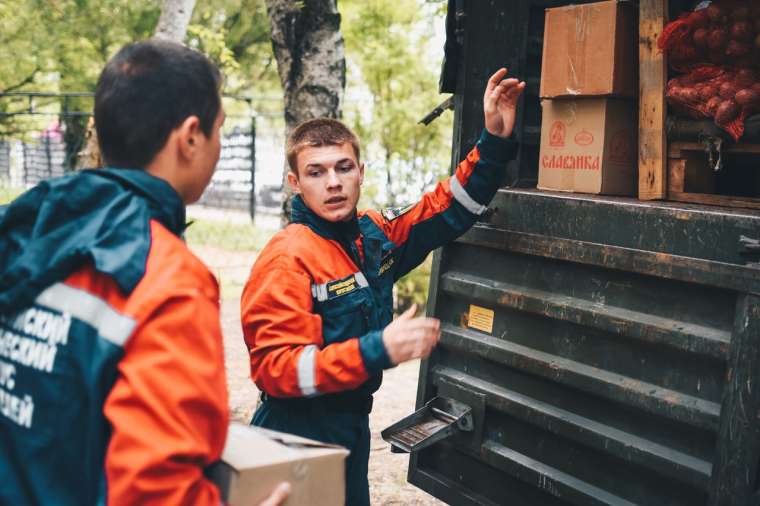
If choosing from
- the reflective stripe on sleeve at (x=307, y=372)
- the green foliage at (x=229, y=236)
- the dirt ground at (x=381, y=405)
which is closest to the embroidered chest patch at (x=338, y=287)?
the reflective stripe on sleeve at (x=307, y=372)

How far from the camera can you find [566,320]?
111 inches

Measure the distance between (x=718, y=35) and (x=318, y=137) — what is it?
154 centimetres

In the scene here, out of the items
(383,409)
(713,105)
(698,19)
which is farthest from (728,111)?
(383,409)

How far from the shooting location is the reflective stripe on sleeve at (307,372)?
2.37 m

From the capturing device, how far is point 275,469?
1571 mm

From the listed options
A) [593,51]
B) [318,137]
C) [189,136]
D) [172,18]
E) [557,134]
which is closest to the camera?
[189,136]

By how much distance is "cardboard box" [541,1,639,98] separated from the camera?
10.2 feet

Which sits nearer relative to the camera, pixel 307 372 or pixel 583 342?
pixel 307 372

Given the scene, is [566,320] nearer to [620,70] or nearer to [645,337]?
[645,337]

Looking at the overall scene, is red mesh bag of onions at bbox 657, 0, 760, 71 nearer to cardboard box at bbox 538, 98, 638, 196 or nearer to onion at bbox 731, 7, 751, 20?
onion at bbox 731, 7, 751, 20

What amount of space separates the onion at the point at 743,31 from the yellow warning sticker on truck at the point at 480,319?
138 centimetres

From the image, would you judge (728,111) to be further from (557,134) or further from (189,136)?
(189,136)

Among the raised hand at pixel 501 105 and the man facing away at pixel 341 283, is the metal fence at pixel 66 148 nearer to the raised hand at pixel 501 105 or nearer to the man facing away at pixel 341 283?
the man facing away at pixel 341 283

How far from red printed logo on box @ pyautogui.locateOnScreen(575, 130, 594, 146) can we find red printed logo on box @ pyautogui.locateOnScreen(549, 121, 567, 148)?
2.7 inches
